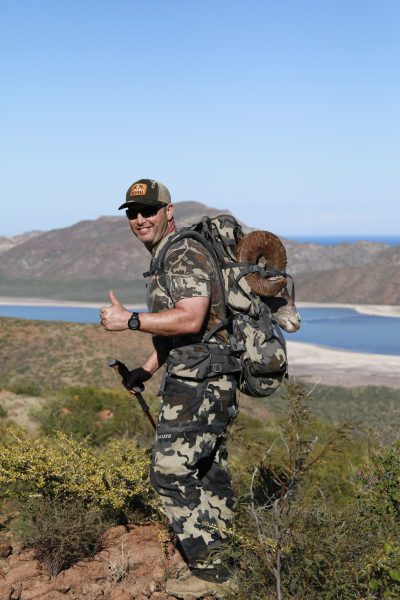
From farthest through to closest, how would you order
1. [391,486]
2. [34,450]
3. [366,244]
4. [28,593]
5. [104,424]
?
[366,244], [104,424], [34,450], [391,486], [28,593]

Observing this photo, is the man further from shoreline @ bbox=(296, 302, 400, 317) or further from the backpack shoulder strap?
shoreline @ bbox=(296, 302, 400, 317)

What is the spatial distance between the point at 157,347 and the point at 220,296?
0.59 meters

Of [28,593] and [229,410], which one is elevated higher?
[229,410]

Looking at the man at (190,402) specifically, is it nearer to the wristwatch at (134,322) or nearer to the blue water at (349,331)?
the wristwatch at (134,322)

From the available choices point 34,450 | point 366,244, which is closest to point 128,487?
point 34,450

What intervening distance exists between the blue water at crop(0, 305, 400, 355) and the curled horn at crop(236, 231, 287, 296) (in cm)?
6983

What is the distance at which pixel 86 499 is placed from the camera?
4.53m

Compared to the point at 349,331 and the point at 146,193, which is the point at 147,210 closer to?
the point at 146,193

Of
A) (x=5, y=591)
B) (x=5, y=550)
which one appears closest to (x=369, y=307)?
(x=5, y=550)

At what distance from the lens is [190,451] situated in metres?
3.44

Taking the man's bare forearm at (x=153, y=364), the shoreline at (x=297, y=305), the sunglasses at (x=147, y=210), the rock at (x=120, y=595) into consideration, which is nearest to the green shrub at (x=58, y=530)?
the rock at (x=120, y=595)

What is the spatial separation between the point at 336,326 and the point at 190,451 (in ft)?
314

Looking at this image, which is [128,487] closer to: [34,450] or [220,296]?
[34,450]

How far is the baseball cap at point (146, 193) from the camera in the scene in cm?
355
